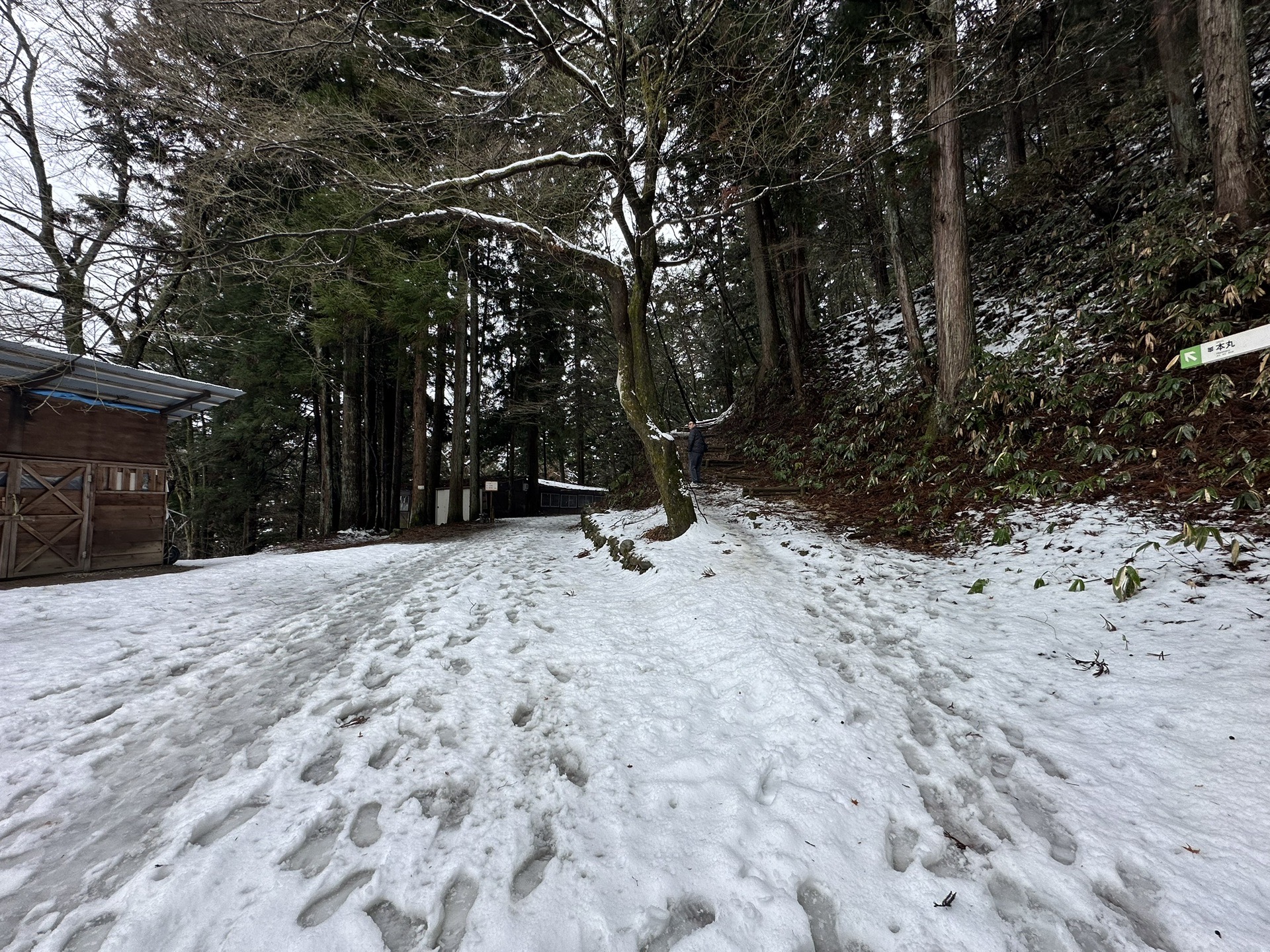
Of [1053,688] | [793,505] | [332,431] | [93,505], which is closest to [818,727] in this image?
[1053,688]

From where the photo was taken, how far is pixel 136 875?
1.46 metres

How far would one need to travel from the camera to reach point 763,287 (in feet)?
40.6

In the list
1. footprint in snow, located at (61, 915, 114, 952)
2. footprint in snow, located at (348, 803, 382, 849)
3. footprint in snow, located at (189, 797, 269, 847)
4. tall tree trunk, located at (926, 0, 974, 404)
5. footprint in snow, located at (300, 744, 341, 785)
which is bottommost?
footprint in snow, located at (348, 803, 382, 849)

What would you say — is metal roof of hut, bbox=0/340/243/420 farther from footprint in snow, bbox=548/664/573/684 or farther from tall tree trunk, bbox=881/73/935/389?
tall tree trunk, bbox=881/73/935/389

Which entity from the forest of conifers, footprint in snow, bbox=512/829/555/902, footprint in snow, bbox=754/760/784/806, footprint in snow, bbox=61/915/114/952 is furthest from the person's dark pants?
footprint in snow, bbox=61/915/114/952

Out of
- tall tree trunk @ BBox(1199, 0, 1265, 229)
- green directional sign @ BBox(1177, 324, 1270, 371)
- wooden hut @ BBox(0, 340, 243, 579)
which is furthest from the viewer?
wooden hut @ BBox(0, 340, 243, 579)

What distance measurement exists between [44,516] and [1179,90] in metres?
17.8

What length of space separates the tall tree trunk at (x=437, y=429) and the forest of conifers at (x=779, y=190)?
10.7 ft

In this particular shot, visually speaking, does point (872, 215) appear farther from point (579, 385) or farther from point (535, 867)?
point (535, 867)

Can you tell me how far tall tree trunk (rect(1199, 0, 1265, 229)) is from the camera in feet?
16.4

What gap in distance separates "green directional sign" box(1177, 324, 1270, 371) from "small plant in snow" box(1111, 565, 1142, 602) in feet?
4.94

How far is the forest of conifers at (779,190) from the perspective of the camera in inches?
171

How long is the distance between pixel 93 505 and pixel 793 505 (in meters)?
10.8

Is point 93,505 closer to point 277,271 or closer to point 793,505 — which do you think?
point 277,271
